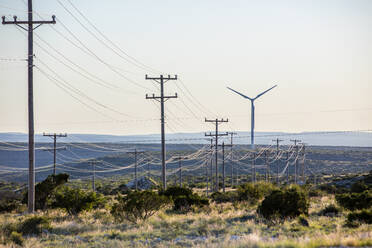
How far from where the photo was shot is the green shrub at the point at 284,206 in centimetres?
2431

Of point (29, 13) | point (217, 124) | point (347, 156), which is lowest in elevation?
point (347, 156)

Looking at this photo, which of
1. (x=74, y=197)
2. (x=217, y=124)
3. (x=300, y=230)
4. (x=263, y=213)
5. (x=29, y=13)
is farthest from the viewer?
(x=217, y=124)

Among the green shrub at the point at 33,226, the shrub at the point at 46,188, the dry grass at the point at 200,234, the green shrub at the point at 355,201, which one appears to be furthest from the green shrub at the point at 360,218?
the shrub at the point at 46,188

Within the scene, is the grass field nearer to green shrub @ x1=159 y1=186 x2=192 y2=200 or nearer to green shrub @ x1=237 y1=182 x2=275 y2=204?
green shrub @ x1=159 y1=186 x2=192 y2=200

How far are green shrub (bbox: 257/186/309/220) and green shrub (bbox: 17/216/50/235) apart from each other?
1127 centimetres

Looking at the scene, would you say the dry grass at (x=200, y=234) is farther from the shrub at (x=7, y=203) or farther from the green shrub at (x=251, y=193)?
the green shrub at (x=251, y=193)

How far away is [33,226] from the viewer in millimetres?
20406

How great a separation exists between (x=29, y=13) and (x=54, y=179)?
1200 cm

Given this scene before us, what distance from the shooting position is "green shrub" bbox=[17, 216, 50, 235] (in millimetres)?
20188

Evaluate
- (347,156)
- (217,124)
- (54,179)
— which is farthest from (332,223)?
(347,156)

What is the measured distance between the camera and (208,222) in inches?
892

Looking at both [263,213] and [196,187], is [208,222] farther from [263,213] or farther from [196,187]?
[196,187]

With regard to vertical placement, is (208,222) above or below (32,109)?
below

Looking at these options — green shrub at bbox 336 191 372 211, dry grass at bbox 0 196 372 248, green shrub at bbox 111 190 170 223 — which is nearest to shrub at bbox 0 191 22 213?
dry grass at bbox 0 196 372 248
